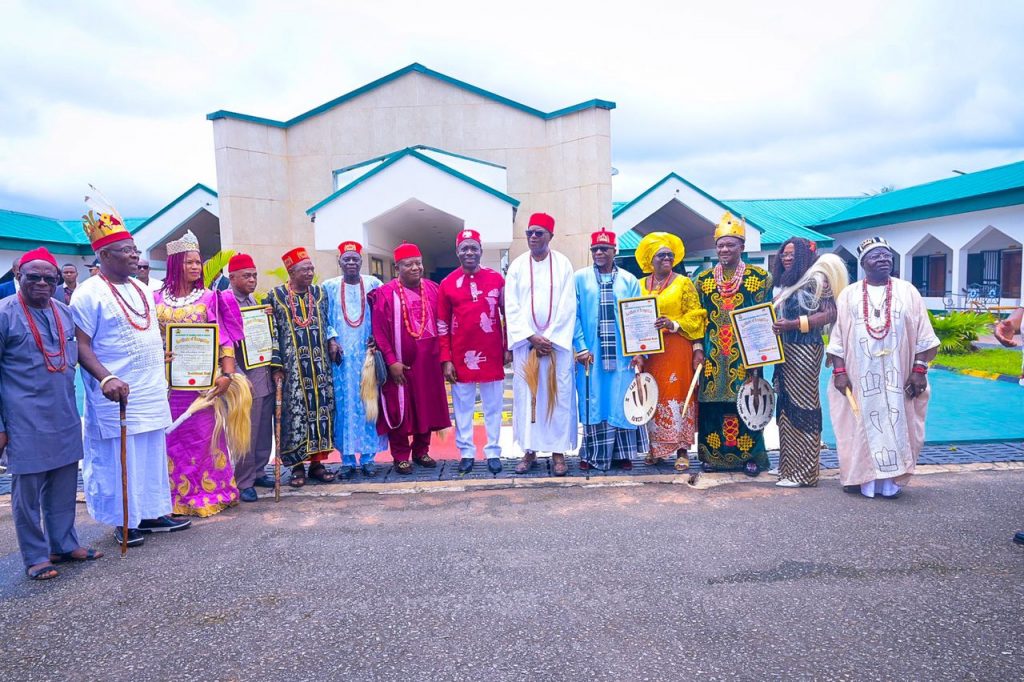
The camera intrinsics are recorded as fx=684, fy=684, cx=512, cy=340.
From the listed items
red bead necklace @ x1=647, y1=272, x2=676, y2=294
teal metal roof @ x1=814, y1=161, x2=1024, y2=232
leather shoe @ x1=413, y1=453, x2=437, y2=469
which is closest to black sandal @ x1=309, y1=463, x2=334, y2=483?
leather shoe @ x1=413, y1=453, x2=437, y2=469

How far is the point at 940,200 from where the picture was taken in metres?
20.8

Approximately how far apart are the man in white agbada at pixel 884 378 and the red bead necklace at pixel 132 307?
15.8ft

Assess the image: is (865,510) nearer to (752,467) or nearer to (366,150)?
(752,467)

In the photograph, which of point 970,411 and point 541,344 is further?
point 970,411

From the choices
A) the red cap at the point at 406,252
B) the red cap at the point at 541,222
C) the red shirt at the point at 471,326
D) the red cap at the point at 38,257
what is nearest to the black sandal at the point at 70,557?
the red cap at the point at 38,257

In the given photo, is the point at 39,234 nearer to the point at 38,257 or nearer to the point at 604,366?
Result: the point at 38,257

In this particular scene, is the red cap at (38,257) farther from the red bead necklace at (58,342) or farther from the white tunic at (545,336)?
the white tunic at (545,336)

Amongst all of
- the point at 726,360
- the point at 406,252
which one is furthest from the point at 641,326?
the point at 406,252

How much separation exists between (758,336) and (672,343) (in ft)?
2.39

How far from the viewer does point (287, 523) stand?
4625mm

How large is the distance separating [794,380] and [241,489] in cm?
435

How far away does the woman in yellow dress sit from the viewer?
561 centimetres

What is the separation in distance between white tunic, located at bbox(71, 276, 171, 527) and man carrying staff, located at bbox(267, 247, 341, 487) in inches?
44.9

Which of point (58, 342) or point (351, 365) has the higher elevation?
point (58, 342)
